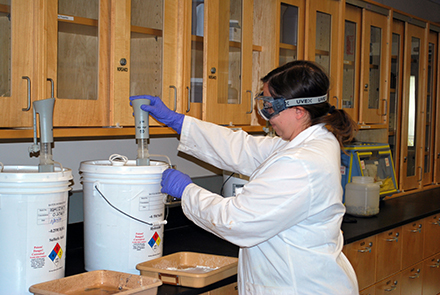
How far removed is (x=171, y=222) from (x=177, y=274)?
2.71 ft

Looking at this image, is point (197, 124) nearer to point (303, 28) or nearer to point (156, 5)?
point (156, 5)

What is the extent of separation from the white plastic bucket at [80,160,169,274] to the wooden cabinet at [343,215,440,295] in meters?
1.18

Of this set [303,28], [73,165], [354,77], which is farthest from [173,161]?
[354,77]

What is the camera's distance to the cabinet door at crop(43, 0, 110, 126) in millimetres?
1591

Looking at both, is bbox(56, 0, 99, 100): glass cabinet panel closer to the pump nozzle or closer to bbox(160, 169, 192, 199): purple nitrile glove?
the pump nozzle

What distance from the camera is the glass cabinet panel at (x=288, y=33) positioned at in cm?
249

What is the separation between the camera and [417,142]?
12.6ft

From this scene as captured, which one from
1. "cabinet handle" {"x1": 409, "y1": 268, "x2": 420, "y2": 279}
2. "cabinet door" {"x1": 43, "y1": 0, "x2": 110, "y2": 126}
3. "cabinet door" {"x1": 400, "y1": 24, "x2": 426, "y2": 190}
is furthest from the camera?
"cabinet door" {"x1": 400, "y1": 24, "x2": 426, "y2": 190}

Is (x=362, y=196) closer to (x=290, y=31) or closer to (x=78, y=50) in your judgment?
(x=290, y=31)

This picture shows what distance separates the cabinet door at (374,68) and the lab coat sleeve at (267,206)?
188 cm

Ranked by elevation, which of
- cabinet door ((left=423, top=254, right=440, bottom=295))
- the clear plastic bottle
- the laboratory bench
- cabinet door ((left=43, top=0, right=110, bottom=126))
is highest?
cabinet door ((left=43, top=0, right=110, bottom=126))

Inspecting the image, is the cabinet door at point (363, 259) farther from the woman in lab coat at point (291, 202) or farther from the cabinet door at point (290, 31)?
the cabinet door at point (290, 31)

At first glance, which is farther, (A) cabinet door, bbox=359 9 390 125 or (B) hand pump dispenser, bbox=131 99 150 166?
(A) cabinet door, bbox=359 9 390 125

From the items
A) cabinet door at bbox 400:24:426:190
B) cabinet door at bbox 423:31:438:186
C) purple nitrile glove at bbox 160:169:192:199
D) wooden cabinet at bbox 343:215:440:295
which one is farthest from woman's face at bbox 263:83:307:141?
cabinet door at bbox 423:31:438:186
